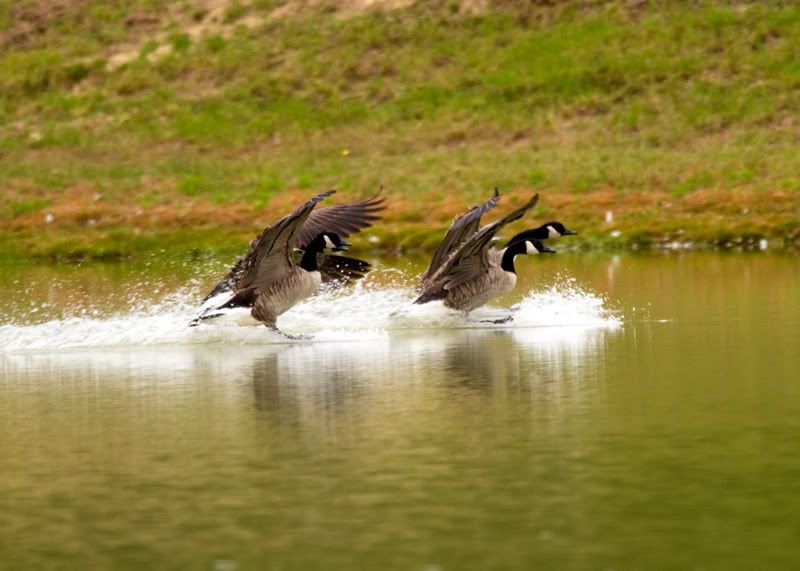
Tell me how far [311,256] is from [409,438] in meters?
6.78

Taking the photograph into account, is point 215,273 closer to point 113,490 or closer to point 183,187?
point 183,187

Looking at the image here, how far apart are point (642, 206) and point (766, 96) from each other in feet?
34.3

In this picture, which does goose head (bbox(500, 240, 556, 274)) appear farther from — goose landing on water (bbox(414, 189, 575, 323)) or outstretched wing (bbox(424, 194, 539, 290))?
outstretched wing (bbox(424, 194, 539, 290))

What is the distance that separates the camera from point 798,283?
20.5 meters

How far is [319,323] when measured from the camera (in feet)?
60.2

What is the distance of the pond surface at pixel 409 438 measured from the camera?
7.78 meters

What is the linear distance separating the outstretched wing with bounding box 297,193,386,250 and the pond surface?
0.97 meters

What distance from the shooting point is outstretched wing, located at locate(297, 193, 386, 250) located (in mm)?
18250

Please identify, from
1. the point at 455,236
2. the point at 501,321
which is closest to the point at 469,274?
the point at 501,321

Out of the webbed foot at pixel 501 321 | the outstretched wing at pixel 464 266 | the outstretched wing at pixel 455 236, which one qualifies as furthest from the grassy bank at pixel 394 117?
the outstretched wing at pixel 464 266

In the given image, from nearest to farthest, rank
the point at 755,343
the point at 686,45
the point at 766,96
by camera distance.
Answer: the point at 755,343 → the point at 766,96 → the point at 686,45

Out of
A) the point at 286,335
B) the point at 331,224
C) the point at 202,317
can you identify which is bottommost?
the point at 286,335

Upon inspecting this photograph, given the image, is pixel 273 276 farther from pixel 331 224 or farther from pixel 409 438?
pixel 409 438

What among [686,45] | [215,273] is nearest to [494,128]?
[686,45]
